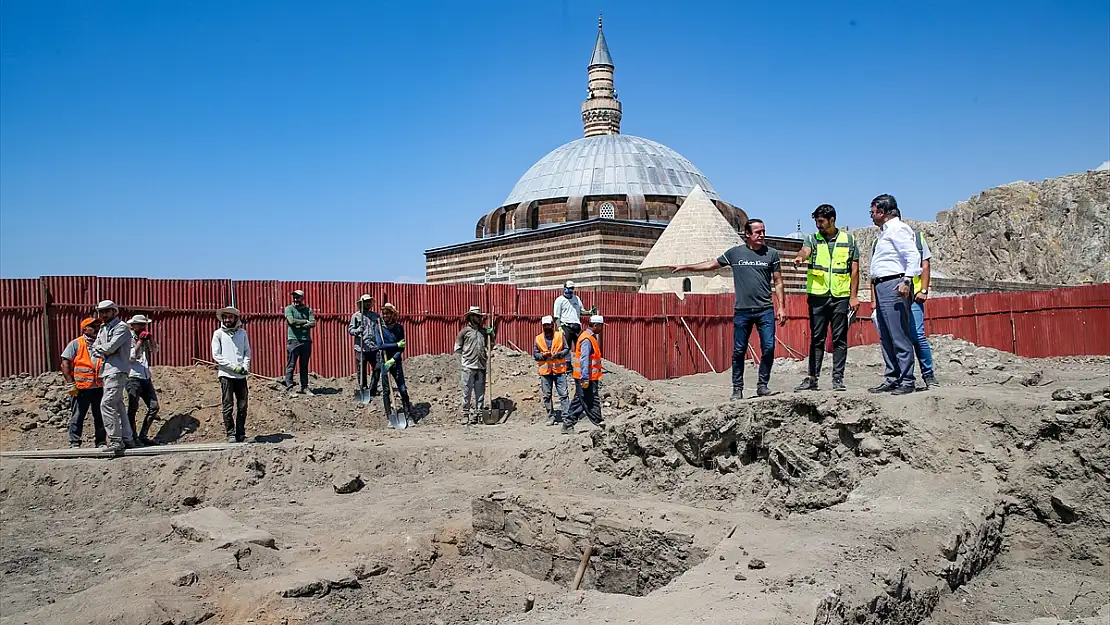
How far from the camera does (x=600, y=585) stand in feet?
21.3

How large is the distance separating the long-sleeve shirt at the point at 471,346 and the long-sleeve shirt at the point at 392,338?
821mm

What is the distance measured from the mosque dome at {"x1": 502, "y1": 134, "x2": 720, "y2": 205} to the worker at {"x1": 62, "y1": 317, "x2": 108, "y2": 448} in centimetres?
2803

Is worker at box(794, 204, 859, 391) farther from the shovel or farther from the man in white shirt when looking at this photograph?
the shovel

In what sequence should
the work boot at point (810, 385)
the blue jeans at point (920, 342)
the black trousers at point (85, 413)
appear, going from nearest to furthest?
the blue jeans at point (920, 342)
the work boot at point (810, 385)
the black trousers at point (85, 413)

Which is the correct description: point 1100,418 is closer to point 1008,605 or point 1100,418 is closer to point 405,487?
point 1008,605

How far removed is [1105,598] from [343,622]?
470 centimetres

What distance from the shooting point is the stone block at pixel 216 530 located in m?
7.27

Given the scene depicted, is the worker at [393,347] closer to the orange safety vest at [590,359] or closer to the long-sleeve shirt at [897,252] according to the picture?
the orange safety vest at [590,359]

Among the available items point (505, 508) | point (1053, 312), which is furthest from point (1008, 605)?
point (1053, 312)

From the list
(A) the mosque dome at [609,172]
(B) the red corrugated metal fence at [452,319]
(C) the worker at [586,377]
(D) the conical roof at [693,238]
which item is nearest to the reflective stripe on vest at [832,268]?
(C) the worker at [586,377]

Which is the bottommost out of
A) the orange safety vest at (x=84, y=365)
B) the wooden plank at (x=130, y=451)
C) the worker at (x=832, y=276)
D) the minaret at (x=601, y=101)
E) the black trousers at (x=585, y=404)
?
the wooden plank at (x=130, y=451)

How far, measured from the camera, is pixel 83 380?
408 inches

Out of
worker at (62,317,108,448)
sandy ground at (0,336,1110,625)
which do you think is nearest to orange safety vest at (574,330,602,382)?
sandy ground at (0,336,1110,625)

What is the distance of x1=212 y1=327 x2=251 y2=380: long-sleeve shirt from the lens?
1044cm
